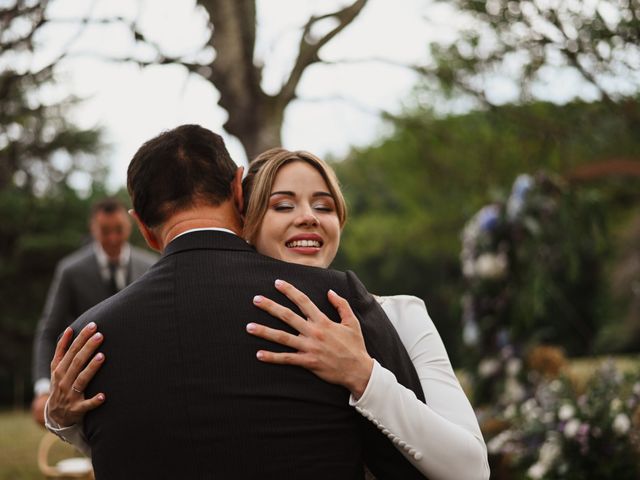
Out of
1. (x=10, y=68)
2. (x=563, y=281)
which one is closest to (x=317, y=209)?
(x=10, y=68)

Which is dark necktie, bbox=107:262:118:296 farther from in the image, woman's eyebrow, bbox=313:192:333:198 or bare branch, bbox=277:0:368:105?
woman's eyebrow, bbox=313:192:333:198

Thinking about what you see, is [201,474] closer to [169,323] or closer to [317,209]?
[169,323]

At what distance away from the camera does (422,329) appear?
8.04 feet

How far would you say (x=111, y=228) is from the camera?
593 centimetres

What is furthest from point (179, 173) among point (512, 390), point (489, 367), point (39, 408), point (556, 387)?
point (489, 367)

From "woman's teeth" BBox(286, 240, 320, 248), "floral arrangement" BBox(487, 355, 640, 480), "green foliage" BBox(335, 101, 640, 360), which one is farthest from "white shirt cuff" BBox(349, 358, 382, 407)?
"green foliage" BBox(335, 101, 640, 360)

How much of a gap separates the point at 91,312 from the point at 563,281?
31.5 metres

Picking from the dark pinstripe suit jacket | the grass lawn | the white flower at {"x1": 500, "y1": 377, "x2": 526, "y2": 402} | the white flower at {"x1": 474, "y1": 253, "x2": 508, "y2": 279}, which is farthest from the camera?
the grass lawn

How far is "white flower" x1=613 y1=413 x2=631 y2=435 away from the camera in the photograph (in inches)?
209

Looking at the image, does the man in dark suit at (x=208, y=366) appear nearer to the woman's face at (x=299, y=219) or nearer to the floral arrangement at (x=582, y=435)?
the woman's face at (x=299, y=219)

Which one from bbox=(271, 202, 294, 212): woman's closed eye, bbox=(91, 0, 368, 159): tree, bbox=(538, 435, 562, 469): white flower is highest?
bbox=(91, 0, 368, 159): tree

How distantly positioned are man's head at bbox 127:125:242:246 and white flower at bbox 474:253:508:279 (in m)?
6.60

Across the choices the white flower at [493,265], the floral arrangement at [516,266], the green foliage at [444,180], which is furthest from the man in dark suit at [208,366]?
the white flower at [493,265]

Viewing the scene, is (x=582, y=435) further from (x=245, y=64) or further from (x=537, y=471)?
(x=245, y=64)
